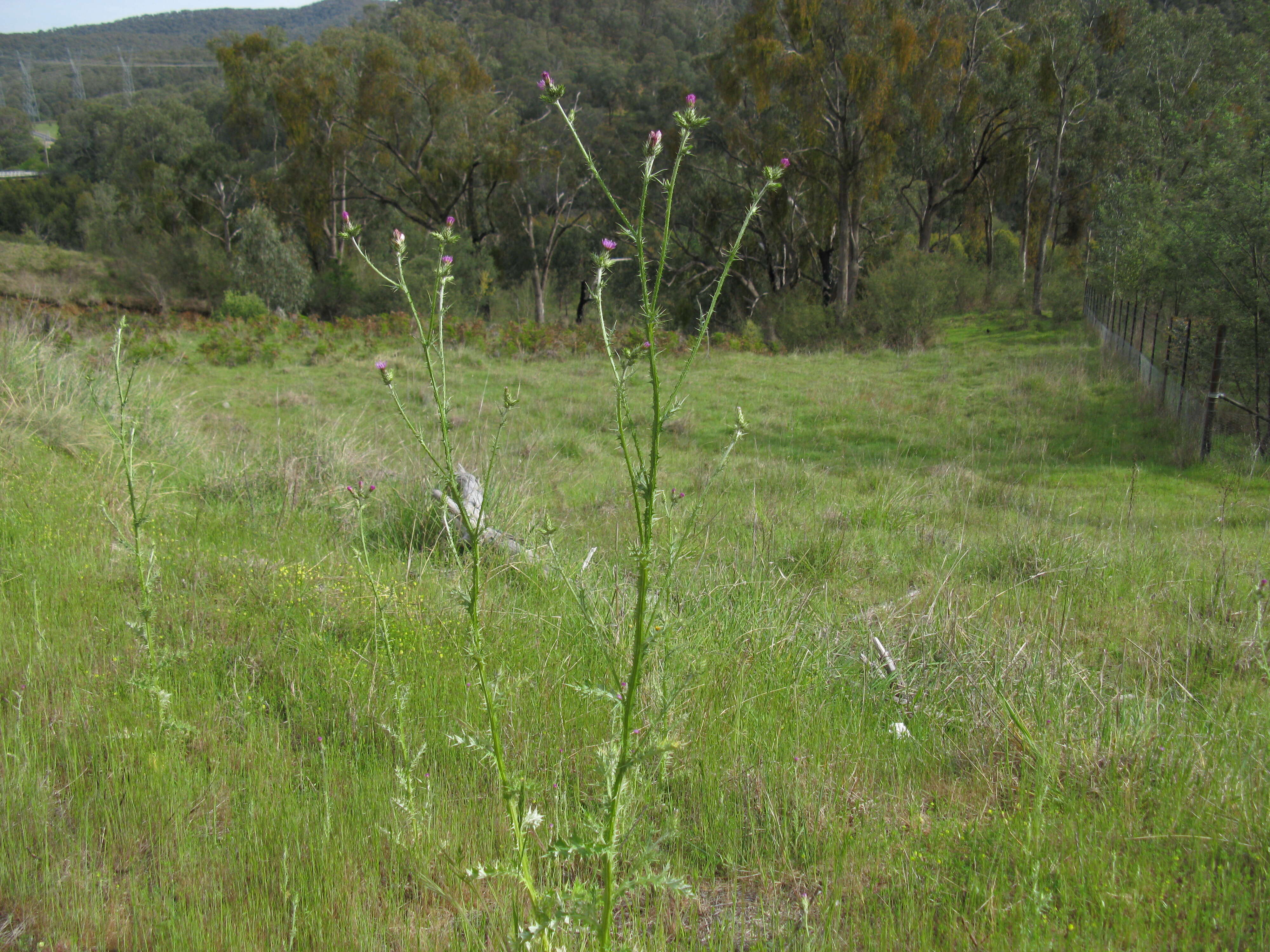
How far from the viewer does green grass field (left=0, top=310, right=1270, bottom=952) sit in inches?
Answer: 73.5

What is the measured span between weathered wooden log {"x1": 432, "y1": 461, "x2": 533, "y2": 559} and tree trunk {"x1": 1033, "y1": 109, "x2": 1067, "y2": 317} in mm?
23132

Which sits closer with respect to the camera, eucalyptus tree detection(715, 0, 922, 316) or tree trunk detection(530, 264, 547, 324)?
eucalyptus tree detection(715, 0, 922, 316)

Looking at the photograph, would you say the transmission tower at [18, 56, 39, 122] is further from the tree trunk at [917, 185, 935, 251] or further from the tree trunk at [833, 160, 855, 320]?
the tree trunk at [917, 185, 935, 251]

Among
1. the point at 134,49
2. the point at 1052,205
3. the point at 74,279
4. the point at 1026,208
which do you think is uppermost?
the point at 134,49

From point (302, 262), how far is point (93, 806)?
86.6 feet

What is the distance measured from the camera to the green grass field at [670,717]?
1.87 metres

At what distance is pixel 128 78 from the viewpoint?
202 feet

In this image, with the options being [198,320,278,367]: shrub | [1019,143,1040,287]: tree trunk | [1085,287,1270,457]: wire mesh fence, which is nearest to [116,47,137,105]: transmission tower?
[198,320,278,367]: shrub

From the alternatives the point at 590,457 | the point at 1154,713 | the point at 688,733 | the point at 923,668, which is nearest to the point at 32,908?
the point at 688,733

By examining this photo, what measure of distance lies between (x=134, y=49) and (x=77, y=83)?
91.6 feet

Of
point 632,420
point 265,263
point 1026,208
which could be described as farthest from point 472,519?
point 1026,208

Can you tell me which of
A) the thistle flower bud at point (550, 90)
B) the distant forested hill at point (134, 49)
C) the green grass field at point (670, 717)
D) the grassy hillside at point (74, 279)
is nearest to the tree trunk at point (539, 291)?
the grassy hillside at point (74, 279)

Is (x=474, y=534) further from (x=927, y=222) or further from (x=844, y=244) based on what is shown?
(x=927, y=222)

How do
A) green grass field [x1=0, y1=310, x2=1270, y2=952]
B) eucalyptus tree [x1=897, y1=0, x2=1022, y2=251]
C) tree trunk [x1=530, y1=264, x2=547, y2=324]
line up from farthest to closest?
tree trunk [x1=530, y1=264, x2=547, y2=324]
eucalyptus tree [x1=897, y1=0, x2=1022, y2=251]
green grass field [x1=0, y1=310, x2=1270, y2=952]
